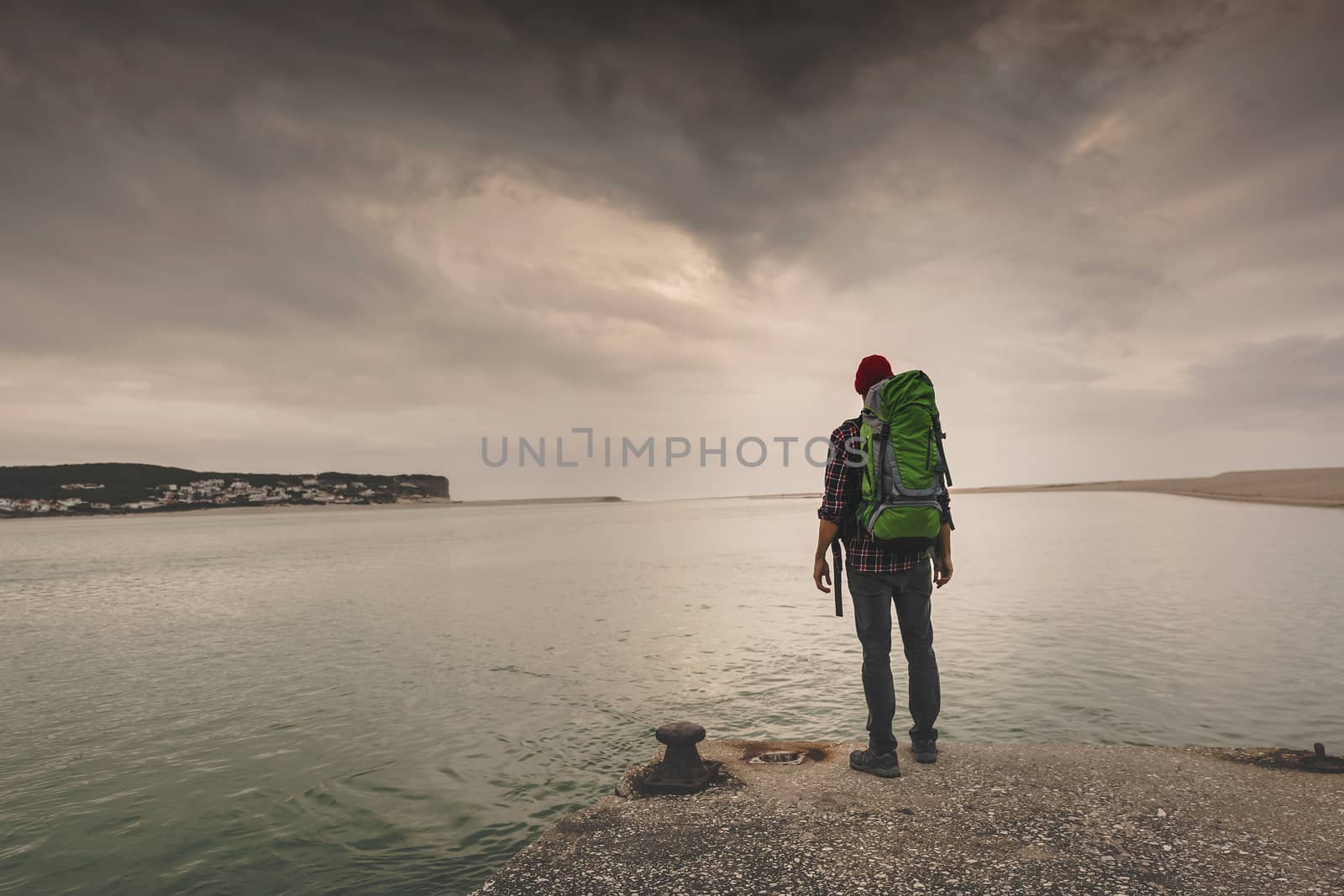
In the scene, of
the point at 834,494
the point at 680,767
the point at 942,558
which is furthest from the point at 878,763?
the point at 834,494

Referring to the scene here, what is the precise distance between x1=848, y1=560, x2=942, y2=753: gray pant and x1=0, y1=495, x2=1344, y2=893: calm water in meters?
3.08

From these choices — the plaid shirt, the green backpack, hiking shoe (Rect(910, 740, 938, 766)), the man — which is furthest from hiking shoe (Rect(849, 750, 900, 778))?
the green backpack

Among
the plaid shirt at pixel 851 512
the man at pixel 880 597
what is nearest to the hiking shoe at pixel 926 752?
the man at pixel 880 597

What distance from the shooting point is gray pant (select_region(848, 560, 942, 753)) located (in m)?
5.87

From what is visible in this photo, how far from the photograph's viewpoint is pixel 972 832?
4770 mm

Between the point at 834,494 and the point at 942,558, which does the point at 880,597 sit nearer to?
the point at 942,558

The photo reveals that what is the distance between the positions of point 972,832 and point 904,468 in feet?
9.05

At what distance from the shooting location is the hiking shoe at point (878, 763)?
579cm

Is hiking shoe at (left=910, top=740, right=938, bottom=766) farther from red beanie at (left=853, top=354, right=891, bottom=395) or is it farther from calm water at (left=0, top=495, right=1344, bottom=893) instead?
red beanie at (left=853, top=354, right=891, bottom=395)

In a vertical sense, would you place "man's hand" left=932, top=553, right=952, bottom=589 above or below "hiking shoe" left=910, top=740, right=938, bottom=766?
above

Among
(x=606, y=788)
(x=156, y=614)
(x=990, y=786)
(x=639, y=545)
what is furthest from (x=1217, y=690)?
(x=639, y=545)

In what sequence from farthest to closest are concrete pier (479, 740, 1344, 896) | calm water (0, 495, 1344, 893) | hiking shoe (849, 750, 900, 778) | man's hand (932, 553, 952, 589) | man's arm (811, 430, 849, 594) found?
calm water (0, 495, 1344, 893) < man's hand (932, 553, 952, 589) < man's arm (811, 430, 849, 594) < hiking shoe (849, 750, 900, 778) < concrete pier (479, 740, 1344, 896)

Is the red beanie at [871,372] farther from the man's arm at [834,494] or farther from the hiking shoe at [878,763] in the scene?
the hiking shoe at [878,763]

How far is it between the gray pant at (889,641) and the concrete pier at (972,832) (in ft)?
1.61
